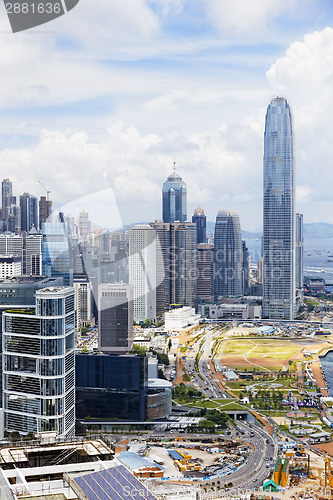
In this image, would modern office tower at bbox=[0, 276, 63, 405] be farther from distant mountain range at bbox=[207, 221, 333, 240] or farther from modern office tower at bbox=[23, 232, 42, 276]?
distant mountain range at bbox=[207, 221, 333, 240]

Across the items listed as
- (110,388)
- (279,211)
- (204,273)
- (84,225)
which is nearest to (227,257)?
(204,273)

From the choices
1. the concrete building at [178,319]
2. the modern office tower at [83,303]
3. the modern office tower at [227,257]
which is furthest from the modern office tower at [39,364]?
the modern office tower at [227,257]

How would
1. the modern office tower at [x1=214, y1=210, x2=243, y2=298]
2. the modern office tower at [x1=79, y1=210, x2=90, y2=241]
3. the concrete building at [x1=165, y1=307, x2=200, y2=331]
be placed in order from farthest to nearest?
the modern office tower at [x1=214, y1=210, x2=243, y2=298] → the concrete building at [x1=165, y1=307, x2=200, y2=331] → the modern office tower at [x1=79, y1=210, x2=90, y2=241]

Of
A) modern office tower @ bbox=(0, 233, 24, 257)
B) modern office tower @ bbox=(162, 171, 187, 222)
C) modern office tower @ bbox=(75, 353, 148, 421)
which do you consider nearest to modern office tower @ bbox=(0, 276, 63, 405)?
modern office tower @ bbox=(75, 353, 148, 421)

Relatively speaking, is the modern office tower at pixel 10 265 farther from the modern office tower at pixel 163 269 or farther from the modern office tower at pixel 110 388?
the modern office tower at pixel 110 388

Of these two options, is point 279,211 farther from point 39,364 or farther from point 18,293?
point 39,364

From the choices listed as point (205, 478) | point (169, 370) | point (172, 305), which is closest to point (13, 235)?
point (172, 305)
